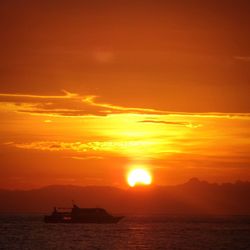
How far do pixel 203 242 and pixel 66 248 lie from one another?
114ft

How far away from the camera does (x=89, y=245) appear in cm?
12556

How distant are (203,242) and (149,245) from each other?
15.6 m

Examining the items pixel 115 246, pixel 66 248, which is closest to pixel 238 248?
pixel 115 246

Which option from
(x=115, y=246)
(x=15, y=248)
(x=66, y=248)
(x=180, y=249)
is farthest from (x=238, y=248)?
(x=15, y=248)

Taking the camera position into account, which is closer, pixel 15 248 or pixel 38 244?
pixel 15 248

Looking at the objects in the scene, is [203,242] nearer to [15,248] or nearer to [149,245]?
[149,245]

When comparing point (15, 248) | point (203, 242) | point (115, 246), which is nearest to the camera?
point (15, 248)

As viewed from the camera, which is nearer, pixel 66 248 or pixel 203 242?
pixel 66 248

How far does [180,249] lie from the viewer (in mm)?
116812

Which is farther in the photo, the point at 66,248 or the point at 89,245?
the point at 89,245

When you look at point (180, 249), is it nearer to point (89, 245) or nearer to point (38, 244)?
point (89, 245)

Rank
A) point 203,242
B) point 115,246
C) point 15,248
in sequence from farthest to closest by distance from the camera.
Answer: point 203,242 → point 115,246 → point 15,248

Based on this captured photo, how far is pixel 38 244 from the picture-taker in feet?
415

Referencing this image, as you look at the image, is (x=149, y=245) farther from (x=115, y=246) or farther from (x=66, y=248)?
(x=66, y=248)
